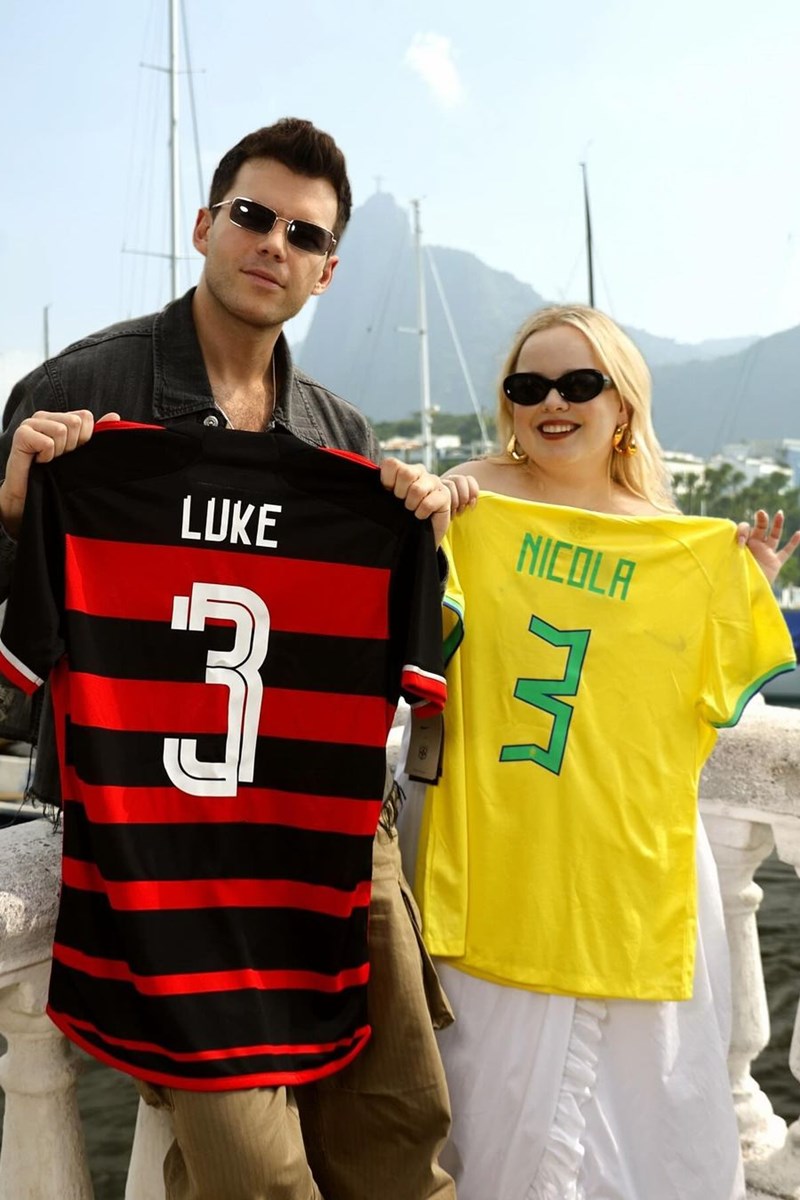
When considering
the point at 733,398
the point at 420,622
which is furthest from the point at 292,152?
the point at 733,398

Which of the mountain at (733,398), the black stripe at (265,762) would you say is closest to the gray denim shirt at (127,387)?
the black stripe at (265,762)

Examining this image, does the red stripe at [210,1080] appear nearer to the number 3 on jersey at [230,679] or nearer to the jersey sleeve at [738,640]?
the number 3 on jersey at [230,679]

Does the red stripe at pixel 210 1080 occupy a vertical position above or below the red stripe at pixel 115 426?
below

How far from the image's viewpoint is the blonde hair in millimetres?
2725

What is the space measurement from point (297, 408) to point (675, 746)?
1251 mm

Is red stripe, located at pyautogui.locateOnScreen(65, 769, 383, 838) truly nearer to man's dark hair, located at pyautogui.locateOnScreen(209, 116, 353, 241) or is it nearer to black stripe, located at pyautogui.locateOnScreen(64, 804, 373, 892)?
black stripe, located at pyautogui.locateOnScreen(64, 804, 373, 892)

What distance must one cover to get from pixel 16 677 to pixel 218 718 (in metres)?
0.40

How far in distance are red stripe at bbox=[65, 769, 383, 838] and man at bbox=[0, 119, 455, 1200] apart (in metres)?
0.19

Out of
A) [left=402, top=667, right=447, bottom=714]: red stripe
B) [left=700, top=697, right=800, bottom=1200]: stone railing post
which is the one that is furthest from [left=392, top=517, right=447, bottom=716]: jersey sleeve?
[left=700, top=697, right=800, bottom=1200]: stone railing post

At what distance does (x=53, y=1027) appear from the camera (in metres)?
2.27

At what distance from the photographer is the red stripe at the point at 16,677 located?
211 centimetres

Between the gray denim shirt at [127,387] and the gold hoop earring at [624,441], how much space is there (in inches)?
30.4

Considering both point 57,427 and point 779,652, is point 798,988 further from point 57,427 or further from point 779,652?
point 57,427

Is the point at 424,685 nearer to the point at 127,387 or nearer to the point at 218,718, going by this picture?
the point at 218,718
